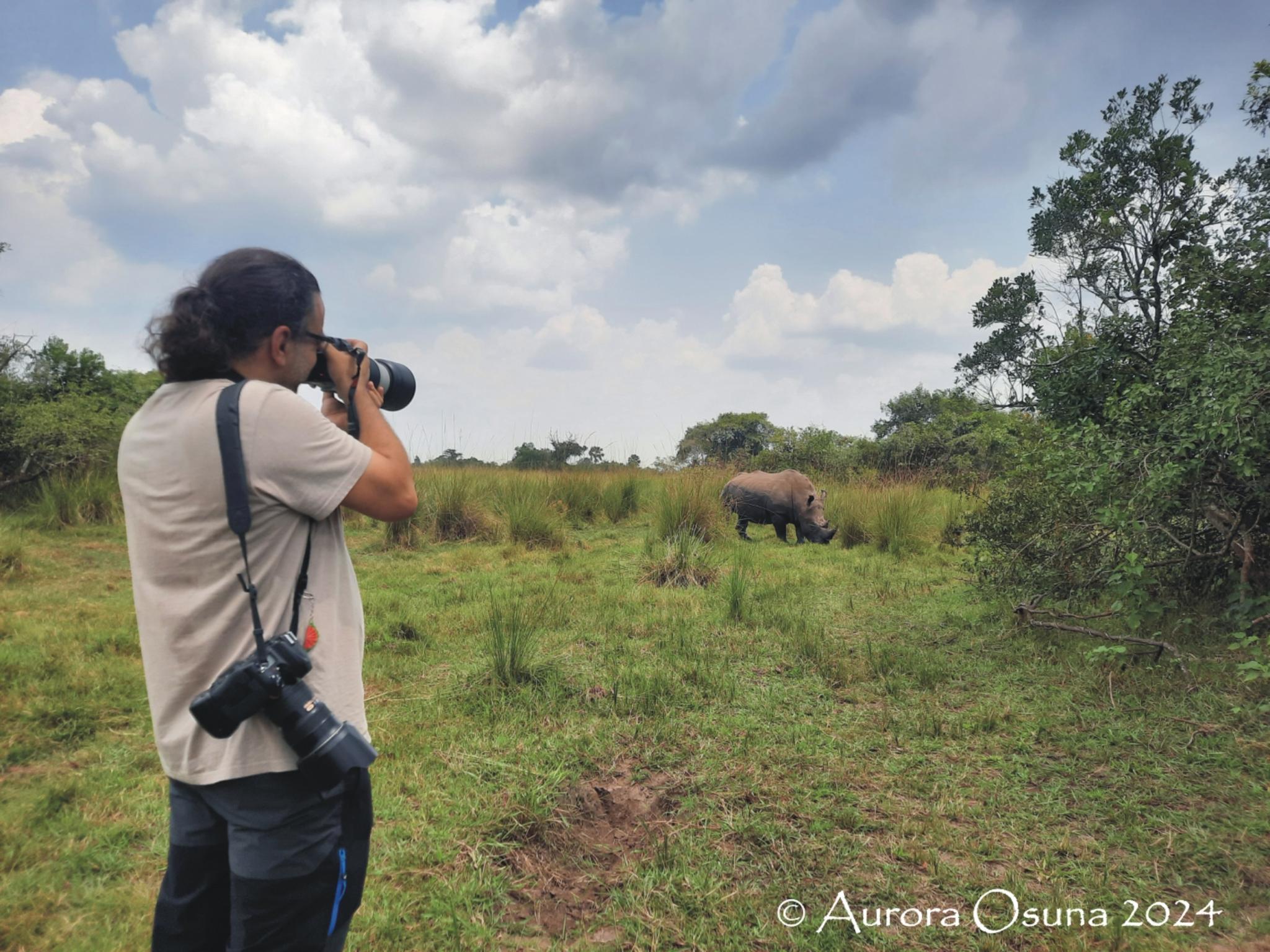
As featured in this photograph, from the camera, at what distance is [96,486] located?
31.1 ft

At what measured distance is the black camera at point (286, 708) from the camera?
1267 mm

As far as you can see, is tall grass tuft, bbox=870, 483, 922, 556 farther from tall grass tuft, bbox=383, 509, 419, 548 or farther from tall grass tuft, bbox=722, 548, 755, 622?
tall grass tuft, bbox=383, 509, 419, 548

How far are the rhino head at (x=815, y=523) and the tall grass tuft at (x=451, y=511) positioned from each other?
462 cm

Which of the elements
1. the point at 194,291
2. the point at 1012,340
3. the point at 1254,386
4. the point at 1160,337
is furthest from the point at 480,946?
the point at 1012,340

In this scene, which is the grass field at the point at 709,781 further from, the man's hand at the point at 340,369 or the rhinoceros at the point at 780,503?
the rhinoceros at the point at 780,503

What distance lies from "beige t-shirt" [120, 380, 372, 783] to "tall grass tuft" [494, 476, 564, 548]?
25.6 feet

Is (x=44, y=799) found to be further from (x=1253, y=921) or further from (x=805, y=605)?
(x=805, y=605)

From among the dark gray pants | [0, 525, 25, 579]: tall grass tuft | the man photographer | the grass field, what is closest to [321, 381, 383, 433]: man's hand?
the man photographer

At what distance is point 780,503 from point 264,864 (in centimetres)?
951

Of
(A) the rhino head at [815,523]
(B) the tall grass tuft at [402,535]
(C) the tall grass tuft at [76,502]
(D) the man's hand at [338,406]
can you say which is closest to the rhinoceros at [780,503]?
(A) the rhino head at [815,523]

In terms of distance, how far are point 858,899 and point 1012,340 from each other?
10.8 m

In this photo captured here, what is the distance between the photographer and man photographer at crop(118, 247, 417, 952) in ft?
4.34

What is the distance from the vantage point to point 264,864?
1308mm

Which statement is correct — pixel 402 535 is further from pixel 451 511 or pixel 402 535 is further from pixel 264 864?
pixel 264 864
